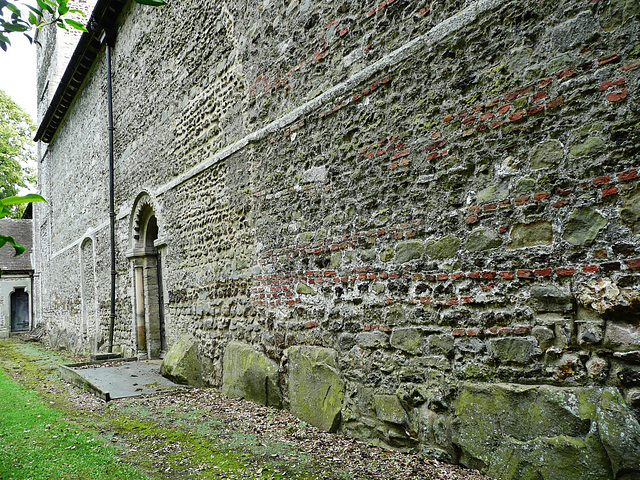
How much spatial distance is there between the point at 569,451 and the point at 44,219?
2032cm

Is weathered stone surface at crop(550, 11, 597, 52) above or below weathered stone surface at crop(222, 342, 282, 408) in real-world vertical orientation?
above

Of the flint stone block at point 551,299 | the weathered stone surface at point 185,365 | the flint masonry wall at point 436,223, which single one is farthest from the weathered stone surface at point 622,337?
the weathered stone surface at point 185,365

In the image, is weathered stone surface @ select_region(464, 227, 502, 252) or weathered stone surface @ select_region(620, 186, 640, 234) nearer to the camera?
weathered stone surface @ select_region(620, 186, 640, 234)

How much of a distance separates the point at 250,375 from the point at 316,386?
4.14ft

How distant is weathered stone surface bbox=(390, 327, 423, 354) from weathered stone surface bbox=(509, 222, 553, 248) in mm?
1068

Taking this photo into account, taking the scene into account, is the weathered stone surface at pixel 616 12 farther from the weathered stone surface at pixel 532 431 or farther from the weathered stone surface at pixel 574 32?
the weathered stone surface at pixel 532 431

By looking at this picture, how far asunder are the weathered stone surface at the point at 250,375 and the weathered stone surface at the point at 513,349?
107 inches

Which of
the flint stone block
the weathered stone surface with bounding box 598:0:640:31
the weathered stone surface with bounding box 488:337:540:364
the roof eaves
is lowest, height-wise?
the weathered stone surface with bounding box 488:337:540:364

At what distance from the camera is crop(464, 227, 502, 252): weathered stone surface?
3.12m

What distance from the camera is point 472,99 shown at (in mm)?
3291

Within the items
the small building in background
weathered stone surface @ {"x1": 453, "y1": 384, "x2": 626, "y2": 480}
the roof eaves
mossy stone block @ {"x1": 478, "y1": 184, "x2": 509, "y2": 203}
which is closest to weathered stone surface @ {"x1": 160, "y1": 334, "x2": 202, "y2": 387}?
weathered stone surface @ {"x1": 453, "y1": 384, "x2": 626, "y2": 480}

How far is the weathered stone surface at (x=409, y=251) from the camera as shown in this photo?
3.60m

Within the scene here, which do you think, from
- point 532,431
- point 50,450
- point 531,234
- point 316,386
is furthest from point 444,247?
point 50,450

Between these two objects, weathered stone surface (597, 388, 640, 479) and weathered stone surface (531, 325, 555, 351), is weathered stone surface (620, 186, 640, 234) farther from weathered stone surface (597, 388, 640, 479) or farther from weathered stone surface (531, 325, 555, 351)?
weathered stone surface (597, 388, 640, 479)
